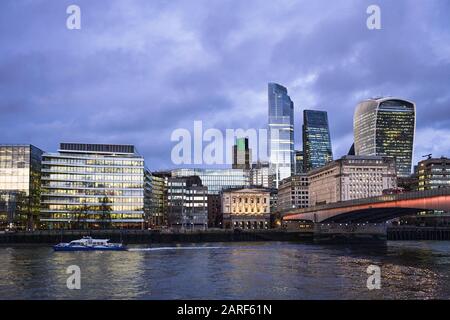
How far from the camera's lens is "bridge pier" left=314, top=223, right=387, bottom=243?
147550 mm

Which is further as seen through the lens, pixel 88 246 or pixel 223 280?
pixel 88 246

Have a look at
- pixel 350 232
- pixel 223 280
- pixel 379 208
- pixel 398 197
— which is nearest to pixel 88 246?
pixel 379 208

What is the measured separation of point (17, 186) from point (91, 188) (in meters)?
21.5

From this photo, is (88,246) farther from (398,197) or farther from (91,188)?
(91,188)

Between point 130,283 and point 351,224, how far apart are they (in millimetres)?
113747

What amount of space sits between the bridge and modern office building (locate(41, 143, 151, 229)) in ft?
180

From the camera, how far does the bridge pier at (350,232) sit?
148 meters

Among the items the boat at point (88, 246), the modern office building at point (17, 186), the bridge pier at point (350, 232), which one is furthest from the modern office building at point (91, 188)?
the boat at point (88, 246)

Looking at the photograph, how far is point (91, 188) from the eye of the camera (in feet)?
578

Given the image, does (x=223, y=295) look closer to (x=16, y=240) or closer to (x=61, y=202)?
(x=16, y=240)

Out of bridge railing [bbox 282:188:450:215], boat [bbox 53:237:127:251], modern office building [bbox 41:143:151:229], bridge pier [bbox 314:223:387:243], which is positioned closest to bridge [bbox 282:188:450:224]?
bridge railing [bbox 282:188:450:215]

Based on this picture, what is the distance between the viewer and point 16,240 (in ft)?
445

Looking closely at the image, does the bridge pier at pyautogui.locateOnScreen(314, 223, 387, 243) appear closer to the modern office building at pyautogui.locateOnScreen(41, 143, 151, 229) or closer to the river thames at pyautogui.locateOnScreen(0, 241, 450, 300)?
the modern office building at pyautogui.locateOnScreen(41, 143, 151, 229)
